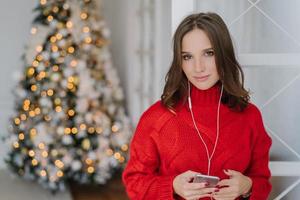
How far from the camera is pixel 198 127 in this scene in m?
1.47

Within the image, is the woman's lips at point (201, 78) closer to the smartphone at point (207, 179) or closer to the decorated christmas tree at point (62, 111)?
the smartphone at point (207, 179)

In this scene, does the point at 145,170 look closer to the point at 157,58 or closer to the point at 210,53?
the point at 210,53

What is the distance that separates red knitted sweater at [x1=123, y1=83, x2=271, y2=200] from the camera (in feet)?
4.79

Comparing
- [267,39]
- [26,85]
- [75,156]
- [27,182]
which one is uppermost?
[267,39]

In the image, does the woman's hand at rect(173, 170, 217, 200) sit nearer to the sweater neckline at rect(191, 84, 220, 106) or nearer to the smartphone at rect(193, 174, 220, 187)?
the smartphone at rect(193, 174, 220, 187)

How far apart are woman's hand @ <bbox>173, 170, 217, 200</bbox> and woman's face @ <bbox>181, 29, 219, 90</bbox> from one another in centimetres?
27

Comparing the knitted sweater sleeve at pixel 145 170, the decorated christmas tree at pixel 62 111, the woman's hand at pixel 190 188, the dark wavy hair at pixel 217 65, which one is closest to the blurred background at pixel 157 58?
the decorated christmas tree at pixel 62 111

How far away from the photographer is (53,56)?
3551mm

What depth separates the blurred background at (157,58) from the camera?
6.48 feet

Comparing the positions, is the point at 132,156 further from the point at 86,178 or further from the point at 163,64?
the point at 86,178

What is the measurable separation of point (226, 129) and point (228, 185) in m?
0.17

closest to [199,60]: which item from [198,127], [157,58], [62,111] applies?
[198,127]

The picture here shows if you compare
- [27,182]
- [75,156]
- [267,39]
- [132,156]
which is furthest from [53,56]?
[132,156]

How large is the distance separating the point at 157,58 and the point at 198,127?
2.04m
